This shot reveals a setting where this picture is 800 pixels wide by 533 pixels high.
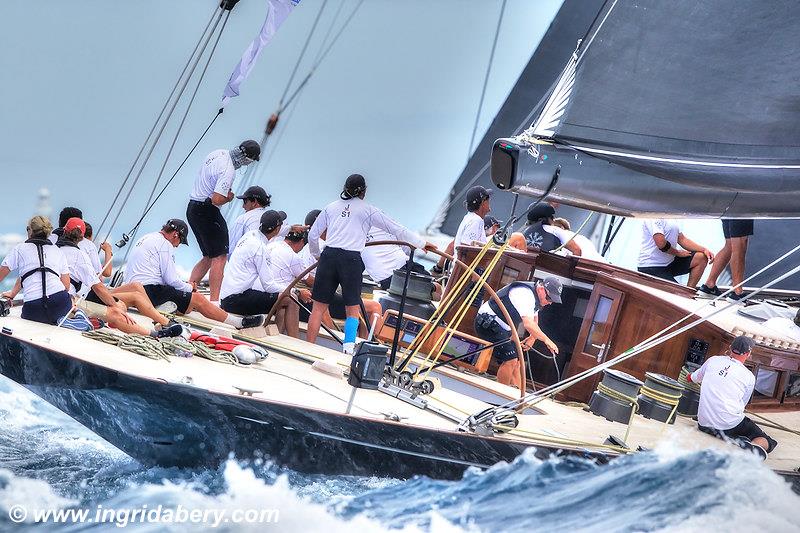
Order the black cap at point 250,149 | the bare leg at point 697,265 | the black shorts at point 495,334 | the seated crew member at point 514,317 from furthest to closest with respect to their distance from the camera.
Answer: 1. the bare leg at point 697,265
2. the black cap at point 250,149
3. the black shorts at point 495,334
4. the seated crew member at point 514,317

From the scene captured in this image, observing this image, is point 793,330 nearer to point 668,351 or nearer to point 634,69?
point 668,351

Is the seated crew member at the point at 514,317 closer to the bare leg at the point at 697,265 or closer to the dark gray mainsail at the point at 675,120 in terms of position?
the dark gray mainsail at the point at 675,120

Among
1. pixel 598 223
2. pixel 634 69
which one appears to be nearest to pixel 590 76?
pixel 634 69

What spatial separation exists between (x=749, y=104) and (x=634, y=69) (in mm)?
551

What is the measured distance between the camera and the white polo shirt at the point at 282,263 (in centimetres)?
645

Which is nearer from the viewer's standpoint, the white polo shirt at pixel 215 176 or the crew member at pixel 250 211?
the white polo shirt at pixel 215 176

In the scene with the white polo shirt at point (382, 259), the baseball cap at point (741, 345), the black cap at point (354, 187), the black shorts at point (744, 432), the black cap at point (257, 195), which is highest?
the black cap at point (354, 187)

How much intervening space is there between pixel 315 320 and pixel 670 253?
8.26 feet

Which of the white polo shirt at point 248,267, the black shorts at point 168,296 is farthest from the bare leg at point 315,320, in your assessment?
the black shorts at point 168,296

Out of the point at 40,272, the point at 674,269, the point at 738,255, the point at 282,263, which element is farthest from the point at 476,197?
the point at 40,272

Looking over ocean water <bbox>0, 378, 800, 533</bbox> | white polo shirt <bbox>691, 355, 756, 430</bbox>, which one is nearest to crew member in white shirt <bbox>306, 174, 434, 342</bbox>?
ocean water <bbox>0, 378, 800, 533</bbox>

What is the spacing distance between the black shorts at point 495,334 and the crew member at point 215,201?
193 centimetres

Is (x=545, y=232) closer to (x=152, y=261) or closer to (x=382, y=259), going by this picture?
(x=382, y=259)

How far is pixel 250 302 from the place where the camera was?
6359 millimetres
